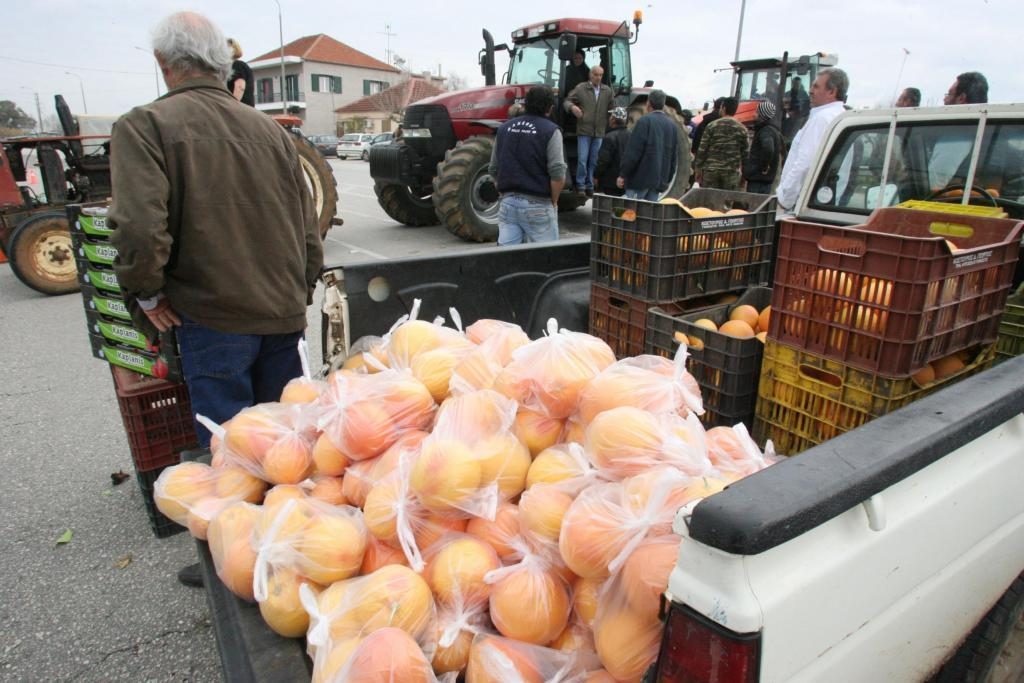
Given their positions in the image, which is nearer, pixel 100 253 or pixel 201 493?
pixel 201 493

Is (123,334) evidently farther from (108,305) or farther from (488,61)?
(488,61)

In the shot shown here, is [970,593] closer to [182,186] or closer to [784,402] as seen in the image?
[784,402]

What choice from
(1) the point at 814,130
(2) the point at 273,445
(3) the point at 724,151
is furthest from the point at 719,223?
(3) the point at 724,151

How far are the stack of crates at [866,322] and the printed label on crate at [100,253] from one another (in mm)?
2775

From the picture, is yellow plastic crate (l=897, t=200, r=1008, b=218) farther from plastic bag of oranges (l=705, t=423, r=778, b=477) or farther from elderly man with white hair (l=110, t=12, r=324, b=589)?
elderly man with white hair (l=110, t=12, r=324, b=589)

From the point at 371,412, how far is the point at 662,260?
1336 millimetres

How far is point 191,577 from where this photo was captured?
9.06ft

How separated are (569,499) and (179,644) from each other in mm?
1896

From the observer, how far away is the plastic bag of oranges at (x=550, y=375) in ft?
6.16

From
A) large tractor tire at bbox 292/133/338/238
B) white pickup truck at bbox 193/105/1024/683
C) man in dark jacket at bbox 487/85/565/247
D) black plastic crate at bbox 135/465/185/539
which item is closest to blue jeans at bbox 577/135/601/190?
large tractor tire at bbox 292/133/338/238

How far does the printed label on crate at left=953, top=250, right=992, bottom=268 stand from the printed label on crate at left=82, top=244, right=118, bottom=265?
322 cm

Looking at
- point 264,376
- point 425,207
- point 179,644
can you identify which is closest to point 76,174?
point 425,207

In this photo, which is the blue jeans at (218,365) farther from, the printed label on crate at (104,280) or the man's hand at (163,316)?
the printed label on crate at (104,280)

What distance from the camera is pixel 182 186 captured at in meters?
2.44
